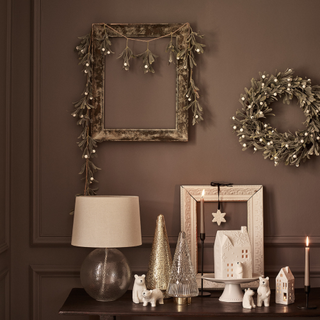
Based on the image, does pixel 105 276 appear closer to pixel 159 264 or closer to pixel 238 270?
pixel 159 264

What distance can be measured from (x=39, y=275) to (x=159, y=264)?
29.3 inches

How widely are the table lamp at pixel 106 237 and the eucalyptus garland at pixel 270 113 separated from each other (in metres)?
0.79

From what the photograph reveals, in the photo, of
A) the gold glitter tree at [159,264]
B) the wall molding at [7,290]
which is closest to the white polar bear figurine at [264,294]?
the gold glitter tree at [159,264]

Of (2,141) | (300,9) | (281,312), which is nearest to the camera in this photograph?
(281,312)

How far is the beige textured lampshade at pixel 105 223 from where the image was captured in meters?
1.79

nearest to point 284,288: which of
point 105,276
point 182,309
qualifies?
point 182,309

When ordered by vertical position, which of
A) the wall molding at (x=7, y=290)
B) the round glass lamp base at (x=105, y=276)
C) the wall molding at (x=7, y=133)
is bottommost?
the wall molding at (x=7, y=290)

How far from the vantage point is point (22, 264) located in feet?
7.26

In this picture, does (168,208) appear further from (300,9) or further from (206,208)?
(300,9)

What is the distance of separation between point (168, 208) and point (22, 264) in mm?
883

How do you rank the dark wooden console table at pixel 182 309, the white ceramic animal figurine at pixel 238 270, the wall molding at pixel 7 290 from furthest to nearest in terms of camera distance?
the wall molding at pixel 7 290, the white ceramic animal figurine at pixel 238 270, the dark wooden console table at pixel 182 309

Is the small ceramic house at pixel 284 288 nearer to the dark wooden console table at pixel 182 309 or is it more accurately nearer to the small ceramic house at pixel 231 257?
the dark wooden console table at pixel 182 309

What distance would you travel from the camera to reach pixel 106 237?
1786 millimetres

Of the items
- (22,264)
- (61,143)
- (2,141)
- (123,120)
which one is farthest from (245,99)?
(22,264)
